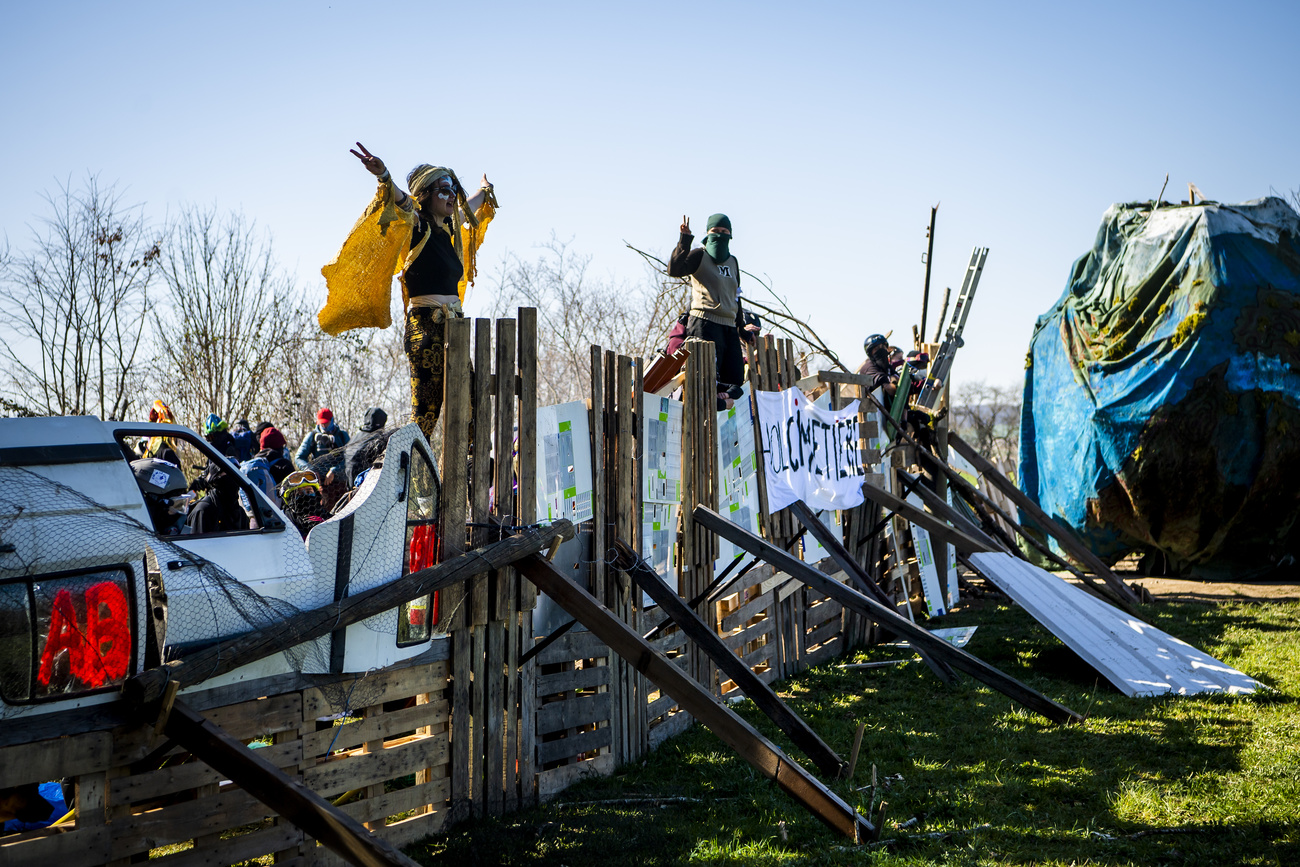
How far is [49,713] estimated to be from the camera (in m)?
2.97

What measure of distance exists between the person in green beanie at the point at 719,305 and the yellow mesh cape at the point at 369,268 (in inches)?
125

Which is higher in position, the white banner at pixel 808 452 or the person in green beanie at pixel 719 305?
the person in green beanie at pixel 719 305

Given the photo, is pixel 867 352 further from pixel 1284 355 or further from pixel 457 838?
pixel 457 838

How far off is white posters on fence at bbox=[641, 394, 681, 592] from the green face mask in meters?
1.97

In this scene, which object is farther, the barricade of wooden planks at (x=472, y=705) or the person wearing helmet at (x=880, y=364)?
the person wearing helmet at (x=880, y=364)

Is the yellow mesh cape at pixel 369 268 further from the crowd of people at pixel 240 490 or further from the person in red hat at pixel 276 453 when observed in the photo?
the person in red hat at pixel 276 453

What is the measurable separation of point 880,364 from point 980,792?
7.02 m

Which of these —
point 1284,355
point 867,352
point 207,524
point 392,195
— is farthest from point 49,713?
point 1284,355

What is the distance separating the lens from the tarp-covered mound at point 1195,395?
1424 centimetres

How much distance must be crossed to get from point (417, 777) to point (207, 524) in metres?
2.22

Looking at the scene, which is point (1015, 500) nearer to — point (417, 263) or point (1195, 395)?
point (1195, 395)

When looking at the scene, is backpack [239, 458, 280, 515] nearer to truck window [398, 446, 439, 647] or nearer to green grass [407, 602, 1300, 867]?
truck window [398, 446, 439, 647]

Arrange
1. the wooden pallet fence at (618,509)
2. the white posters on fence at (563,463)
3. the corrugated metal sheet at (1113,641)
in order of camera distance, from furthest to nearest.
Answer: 1. the corrugated metal sheet at (1113,641)
2. the wooden pallet fence at (618,509)
3. the white posters on fence at (563,463)

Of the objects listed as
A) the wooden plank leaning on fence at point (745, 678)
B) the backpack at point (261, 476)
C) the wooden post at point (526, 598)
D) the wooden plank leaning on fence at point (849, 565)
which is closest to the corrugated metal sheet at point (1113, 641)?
the wooden plank leaning on fence at point (849, 565)
